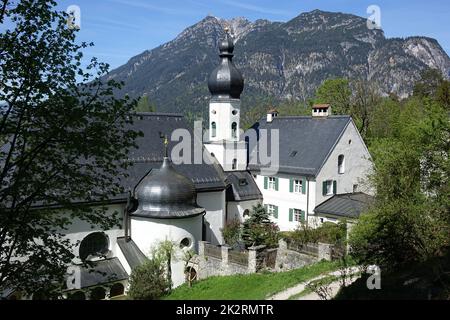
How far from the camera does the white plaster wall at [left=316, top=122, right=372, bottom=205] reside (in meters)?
30.8

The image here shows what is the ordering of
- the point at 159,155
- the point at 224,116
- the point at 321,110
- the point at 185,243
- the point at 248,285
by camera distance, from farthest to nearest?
1. the point at 321,110
2. the point at 224,116
3. the point at 159,155
4. the point at 185,243
5. the point at 248,285

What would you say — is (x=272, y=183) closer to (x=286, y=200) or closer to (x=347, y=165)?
(x=286, y=200)

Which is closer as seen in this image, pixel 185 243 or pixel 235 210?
pixel 185 243

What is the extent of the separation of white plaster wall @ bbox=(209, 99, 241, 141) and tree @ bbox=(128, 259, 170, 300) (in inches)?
559

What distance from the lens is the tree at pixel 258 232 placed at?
2490 centimetres

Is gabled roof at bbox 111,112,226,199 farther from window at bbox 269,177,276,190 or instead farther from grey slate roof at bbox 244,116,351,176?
grey slate roof at bbox 244,116,351,176

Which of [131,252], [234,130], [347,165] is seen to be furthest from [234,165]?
[131,252]

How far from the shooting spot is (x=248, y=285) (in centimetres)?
1991

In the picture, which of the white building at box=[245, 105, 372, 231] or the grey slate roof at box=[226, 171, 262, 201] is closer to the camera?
the white building at box=[245, 105, 372, 231]

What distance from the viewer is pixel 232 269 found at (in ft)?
75.5

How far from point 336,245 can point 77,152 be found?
15.4 meters

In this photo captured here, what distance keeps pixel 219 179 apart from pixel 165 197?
606 centimetres

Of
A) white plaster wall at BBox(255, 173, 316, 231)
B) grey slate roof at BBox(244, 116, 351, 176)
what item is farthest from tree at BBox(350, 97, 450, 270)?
grey slate roof at BBox(244, 116, 351, 176)
